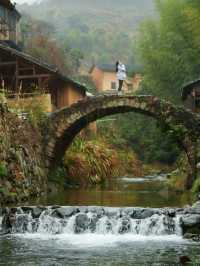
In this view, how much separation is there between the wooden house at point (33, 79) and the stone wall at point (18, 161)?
5611mm

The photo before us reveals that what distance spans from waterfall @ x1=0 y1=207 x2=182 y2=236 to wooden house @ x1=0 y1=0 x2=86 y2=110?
545 inches

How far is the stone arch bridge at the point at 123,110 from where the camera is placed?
91.3 ft

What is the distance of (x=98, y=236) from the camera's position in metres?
17.9

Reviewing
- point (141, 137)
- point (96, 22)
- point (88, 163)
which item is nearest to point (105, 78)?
point (141, 137)

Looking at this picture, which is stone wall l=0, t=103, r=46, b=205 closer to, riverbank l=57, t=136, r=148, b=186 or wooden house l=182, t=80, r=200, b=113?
riverbank l=57, t=136, r=148, b=186

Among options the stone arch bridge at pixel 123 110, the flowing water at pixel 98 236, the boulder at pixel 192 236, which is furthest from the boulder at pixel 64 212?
the stone arch bridge at pixel 123 110

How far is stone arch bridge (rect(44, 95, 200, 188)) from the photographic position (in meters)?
27.8

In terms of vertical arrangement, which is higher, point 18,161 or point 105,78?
point 105,78

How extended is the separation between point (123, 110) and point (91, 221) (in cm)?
1148

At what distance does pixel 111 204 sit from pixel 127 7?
161201 millimetres

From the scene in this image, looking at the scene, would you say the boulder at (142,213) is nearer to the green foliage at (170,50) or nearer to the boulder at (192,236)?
the boulder at (192,236)

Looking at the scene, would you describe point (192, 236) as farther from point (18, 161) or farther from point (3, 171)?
point (18, 161)

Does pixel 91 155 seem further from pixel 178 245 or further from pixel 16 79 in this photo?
pixel 178 245

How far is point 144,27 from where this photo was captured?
171 feet
